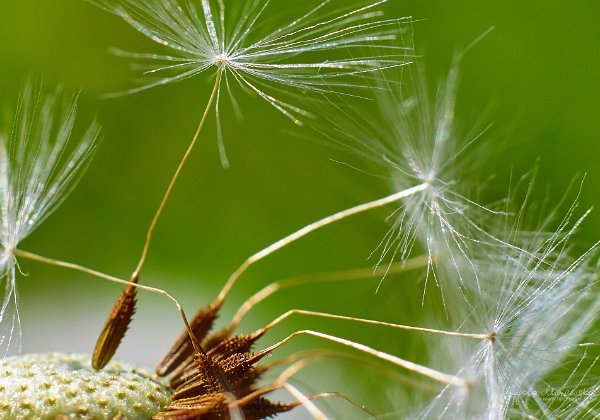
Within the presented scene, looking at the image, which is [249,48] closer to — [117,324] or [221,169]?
[117,324]

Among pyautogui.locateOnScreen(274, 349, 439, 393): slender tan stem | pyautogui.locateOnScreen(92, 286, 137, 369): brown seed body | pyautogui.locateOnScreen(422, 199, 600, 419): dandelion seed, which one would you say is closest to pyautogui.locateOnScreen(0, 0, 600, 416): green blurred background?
pyautogui.locateOnScreen(422, 199, 600, 419): dandelion seed

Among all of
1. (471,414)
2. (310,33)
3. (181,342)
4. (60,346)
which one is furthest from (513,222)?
(60,346)

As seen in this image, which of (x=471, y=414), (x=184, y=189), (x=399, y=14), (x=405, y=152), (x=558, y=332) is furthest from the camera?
(x=184, y=189)

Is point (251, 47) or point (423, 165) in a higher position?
point (251, 47)

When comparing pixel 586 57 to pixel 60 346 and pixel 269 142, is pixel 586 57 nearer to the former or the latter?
pixel 269 142

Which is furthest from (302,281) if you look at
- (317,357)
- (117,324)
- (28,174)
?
(28,174)

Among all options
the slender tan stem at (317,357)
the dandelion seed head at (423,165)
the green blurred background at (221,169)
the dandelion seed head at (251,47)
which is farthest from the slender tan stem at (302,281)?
the dandelion seed head at (251,47)

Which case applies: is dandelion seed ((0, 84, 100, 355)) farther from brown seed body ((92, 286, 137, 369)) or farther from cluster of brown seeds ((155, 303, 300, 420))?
cluster of brown seeds ((155, 303, 300, 420))
